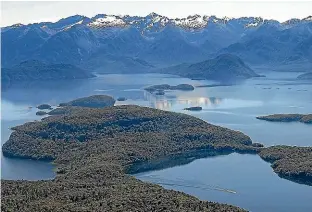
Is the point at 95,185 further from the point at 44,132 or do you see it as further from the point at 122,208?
the point at 44,132

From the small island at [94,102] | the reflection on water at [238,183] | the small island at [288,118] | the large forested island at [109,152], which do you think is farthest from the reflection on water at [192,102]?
the reflection on water at [238,183]

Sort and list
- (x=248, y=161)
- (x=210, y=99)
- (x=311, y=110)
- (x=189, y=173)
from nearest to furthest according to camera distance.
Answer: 1. (x=189, y=173)
2. (x=248, y=161)
3. (x=311, y=110)
4. (x=210, y=99)

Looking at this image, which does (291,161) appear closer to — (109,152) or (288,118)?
(109,152)

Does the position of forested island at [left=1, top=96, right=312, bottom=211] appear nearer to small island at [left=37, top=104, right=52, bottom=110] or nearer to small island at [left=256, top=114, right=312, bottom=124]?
→ small island at [left=256, top=114, right=312, bottom=124]

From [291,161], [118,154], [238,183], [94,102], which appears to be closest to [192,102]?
[94,102]

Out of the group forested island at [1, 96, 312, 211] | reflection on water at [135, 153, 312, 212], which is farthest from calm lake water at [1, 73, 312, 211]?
forested island at [1, 96, 312, 211]

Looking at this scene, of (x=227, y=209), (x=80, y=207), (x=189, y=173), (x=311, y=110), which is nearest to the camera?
(x=80, y=207)

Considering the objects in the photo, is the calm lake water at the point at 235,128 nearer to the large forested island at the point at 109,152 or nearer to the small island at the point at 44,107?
the small island at the point at 44,107

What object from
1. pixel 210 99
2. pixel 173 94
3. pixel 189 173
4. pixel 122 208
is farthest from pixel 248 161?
pixel 173 94
